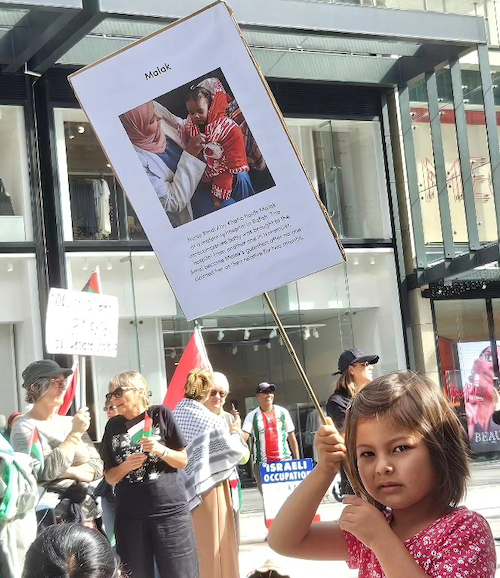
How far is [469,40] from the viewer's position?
17703mm

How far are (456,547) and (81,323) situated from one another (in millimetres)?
5637

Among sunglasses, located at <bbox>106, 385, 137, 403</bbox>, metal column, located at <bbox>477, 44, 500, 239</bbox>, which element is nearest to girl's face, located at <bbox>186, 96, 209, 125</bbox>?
sunglasses, located at <bbox>106, 385, 137, 403</bbox>

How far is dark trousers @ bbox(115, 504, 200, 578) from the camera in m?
5.82

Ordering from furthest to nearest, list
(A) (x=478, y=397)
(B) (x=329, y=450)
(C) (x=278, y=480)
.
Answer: (A) (x=478, y=397)
(C) (x=278, y=480)
(B) (x=329, y=450)

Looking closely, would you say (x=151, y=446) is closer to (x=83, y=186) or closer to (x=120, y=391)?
(x=120, y=391)

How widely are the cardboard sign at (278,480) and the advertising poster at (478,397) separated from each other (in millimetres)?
10097

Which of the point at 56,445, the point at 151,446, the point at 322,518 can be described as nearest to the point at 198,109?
the point at 151,446

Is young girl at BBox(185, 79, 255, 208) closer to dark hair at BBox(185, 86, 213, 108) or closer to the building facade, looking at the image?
dark hair at BBox(185, 86, 213, 108)

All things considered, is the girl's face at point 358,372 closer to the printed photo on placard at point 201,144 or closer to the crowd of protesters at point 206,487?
the crowd of protesters at point 206,487

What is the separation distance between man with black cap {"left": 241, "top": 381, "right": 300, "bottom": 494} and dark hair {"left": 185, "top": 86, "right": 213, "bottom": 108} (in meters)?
9.05

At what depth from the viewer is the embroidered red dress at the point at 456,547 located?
2.00 meters

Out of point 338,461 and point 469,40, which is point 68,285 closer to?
point 469,40

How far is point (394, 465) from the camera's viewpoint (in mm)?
2061

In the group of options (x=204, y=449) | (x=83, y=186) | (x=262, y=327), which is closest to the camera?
(x=204, y=449)
